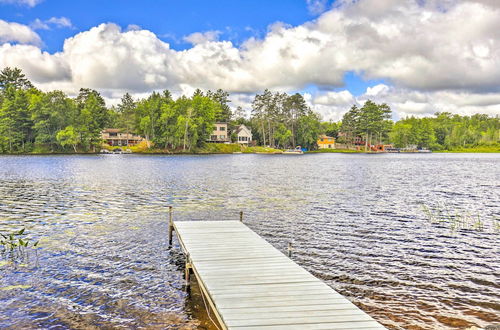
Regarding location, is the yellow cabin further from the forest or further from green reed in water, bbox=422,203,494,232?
green reed in water, bbox=422,203,494,232

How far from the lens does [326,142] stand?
172 meters

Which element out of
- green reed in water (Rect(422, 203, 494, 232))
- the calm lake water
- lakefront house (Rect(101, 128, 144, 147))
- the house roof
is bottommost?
the calm lake water

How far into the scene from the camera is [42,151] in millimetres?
112375

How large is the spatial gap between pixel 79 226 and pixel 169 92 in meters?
121

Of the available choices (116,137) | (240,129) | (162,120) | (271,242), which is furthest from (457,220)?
(116,137)

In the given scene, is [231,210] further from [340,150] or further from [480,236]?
[340,150]

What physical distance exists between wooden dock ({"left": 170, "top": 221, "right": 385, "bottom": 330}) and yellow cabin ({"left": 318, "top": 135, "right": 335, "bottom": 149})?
16240 centimetres

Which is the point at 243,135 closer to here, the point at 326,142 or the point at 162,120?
the point at 162,120

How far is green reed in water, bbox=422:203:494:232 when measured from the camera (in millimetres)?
19453

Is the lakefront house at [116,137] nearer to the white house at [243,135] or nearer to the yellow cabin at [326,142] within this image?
the white house at [243,135]

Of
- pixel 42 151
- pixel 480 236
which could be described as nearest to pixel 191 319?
pixel 480 236

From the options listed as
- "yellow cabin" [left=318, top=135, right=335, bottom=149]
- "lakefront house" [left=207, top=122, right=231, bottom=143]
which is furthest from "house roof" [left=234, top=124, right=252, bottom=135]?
"yellow cabin" [left=318, top=135, right=335, bottom=149]

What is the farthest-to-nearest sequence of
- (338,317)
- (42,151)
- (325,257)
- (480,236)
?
(42,151), (480,236), (325,257), (338,317)

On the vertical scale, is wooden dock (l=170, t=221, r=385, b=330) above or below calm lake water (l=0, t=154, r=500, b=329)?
above
